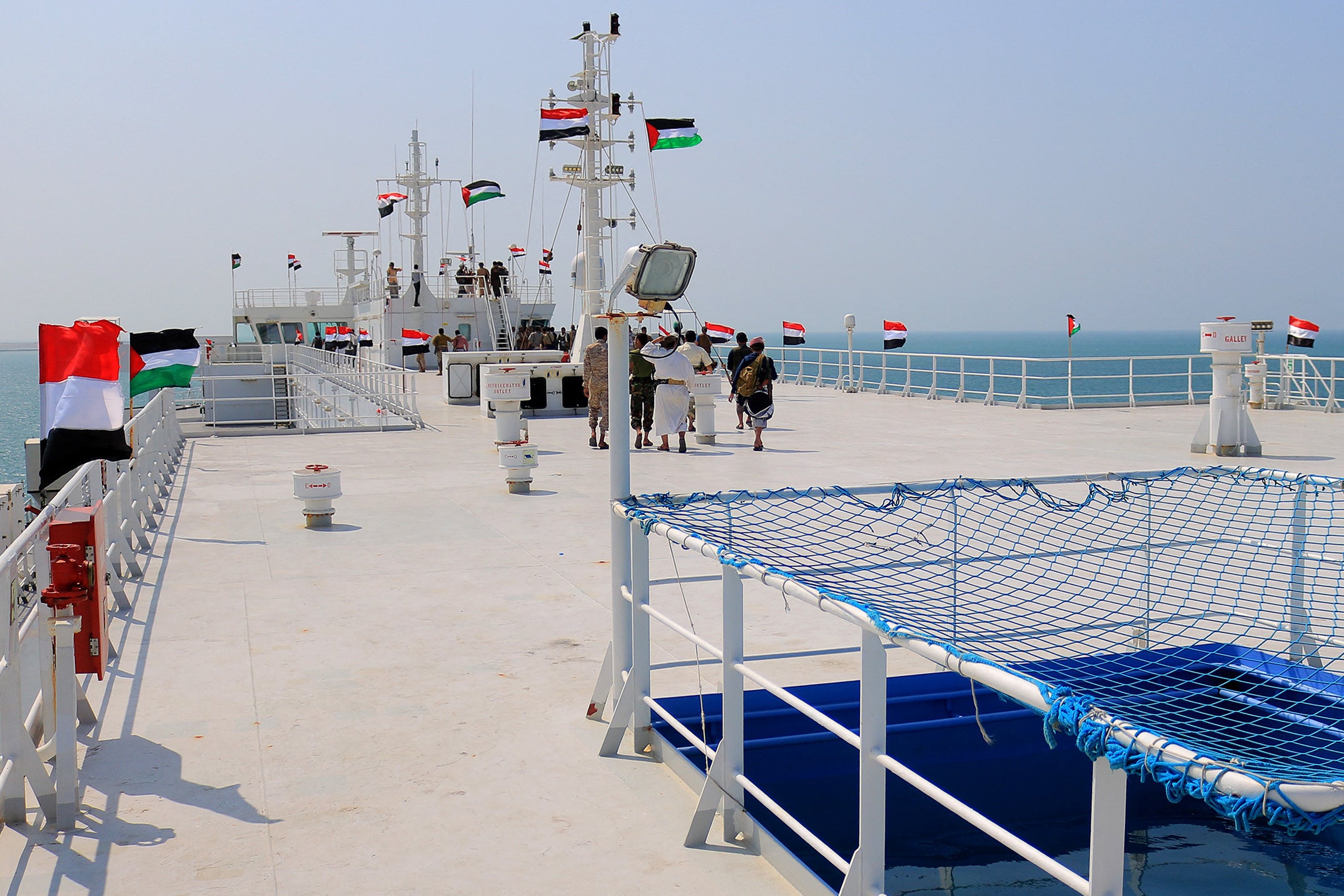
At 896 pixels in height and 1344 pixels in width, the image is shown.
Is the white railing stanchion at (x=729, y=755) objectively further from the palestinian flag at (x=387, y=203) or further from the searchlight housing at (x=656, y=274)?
the palestinian flag at (x=387, y=203)

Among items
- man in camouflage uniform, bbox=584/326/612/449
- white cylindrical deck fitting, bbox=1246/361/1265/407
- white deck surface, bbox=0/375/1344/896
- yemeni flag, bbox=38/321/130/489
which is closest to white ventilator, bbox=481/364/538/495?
white deck surface, bbox=0/375/1344/896

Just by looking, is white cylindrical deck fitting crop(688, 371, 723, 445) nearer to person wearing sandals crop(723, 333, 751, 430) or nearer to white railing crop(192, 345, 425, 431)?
person wearing sandals crop(723, 333, 751, 430)

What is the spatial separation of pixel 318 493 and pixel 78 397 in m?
4.95

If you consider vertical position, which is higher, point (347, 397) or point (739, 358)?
point (739, 358)

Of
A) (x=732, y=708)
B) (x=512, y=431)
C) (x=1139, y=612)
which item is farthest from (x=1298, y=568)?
(x=512, y=431)

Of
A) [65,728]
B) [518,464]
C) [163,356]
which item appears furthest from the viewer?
→ [518,464]

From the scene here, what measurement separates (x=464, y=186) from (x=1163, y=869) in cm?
3171

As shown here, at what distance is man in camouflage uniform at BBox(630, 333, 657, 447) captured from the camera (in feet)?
49.6

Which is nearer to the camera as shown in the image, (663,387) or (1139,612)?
(1139,612)

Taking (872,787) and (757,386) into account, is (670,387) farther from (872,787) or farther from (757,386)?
(872,787)

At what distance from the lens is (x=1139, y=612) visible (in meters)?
6.98

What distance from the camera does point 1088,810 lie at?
5582 millimetres

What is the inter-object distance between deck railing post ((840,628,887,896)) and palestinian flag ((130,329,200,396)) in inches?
288

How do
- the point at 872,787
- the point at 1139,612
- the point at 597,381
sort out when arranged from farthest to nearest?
1. the point at 597,381
2. the point at 1139,612
3. the point at 872,787
